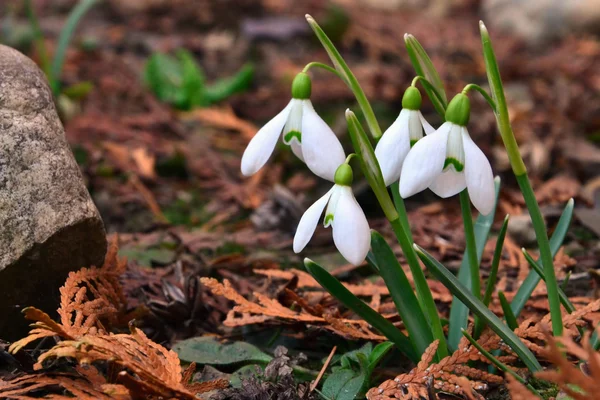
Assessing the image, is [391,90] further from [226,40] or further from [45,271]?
[45,271]

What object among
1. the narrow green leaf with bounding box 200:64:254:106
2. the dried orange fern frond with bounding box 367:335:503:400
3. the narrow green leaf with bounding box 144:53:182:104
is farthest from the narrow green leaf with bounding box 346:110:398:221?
the narrow green leaf with bounding box 144:53:182:104

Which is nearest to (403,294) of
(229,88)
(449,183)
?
(449,183)

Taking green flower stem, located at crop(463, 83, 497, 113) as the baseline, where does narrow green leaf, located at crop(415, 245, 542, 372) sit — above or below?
below

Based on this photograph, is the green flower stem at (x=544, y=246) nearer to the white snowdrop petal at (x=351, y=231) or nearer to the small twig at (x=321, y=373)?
the white snowdrop petal at (x=351, y=231)

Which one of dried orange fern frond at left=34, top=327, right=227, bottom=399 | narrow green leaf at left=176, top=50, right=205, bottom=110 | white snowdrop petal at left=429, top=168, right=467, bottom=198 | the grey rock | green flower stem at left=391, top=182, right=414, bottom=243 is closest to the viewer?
dried orange fern frond at left=34, top=327, right=227, bottom=399

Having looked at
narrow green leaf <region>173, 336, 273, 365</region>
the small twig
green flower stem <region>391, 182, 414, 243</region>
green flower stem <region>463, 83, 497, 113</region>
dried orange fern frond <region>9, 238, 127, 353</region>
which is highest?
green flower stem <region>463, 83, 497, 113</region>

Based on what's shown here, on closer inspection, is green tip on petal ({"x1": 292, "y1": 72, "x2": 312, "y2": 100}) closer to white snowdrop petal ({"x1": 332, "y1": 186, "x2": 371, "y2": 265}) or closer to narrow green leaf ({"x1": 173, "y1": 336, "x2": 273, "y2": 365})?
white snowdrop petal ({"x1": 332, "y1": 186, "x2": 371, "y2": 265})

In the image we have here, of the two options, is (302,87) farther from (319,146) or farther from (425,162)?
(425,162)
